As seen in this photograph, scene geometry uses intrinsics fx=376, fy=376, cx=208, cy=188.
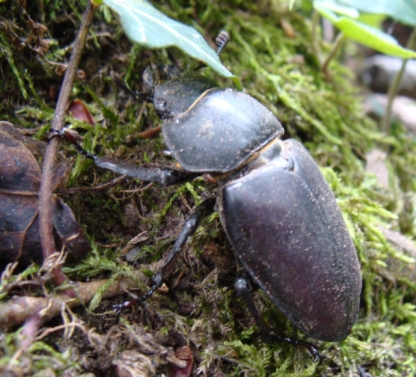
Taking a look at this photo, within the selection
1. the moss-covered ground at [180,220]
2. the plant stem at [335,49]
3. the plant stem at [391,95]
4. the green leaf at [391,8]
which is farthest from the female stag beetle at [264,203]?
the plant stem at [391,95]

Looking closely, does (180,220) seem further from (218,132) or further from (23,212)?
(23,212)

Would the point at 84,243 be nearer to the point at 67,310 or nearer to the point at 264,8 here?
the point at 67,310

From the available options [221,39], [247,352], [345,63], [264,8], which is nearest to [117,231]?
[247,352]

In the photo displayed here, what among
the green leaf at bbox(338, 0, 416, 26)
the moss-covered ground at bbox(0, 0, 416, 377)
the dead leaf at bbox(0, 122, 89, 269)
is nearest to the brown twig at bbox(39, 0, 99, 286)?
the dead leaf at bbox(0, 122, 89, 269)

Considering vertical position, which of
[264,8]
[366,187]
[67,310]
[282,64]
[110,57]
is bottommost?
[67,310]

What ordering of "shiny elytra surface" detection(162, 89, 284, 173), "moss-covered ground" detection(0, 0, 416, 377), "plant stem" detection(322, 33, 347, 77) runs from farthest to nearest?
"plant stem" detection(322, 33, 347, 77) → "shiny elytra surface" detection(162, 89, 284, 173) → "moss-covered ground" detection(0, 0, 416, 377)

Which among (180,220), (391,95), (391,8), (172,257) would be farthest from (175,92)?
(391,95)

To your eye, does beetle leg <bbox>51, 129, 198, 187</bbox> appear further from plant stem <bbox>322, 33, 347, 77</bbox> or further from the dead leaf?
plant stem <bbox>322, 33, 347, 77</bbox>
